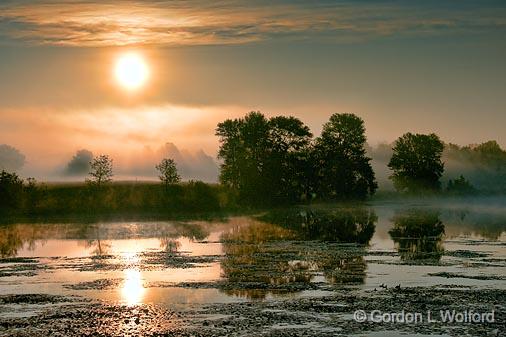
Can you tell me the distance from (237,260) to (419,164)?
5143 inches

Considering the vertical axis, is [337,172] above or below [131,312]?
above

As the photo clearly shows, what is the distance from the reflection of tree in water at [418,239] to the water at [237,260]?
113mm

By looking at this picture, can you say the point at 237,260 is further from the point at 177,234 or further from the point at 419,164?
the point at 419,164

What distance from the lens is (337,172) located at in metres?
160

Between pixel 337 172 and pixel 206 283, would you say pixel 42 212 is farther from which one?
pixel 206 283

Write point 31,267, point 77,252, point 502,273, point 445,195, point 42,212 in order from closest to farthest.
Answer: point 502,273
point 31,267
point 77,252
point 42,212
point 445,195

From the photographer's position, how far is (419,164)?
180 metres

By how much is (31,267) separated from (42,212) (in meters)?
74.1

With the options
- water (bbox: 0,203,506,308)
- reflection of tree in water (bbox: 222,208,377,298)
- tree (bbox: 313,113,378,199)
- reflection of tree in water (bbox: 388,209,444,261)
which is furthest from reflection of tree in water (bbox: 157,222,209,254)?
tree (bbox: 313,113,378,199)

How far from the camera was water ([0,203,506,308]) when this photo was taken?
4175cm

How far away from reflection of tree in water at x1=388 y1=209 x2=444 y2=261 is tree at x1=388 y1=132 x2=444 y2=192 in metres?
74.1

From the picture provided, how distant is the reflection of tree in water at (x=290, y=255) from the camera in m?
44.2

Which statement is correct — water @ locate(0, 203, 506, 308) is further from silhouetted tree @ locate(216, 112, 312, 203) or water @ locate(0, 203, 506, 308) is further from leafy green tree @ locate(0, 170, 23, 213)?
silhouetted tree @ locate(216, 112, 312, 203)

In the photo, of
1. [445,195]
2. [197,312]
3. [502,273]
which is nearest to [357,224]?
[502,273]
